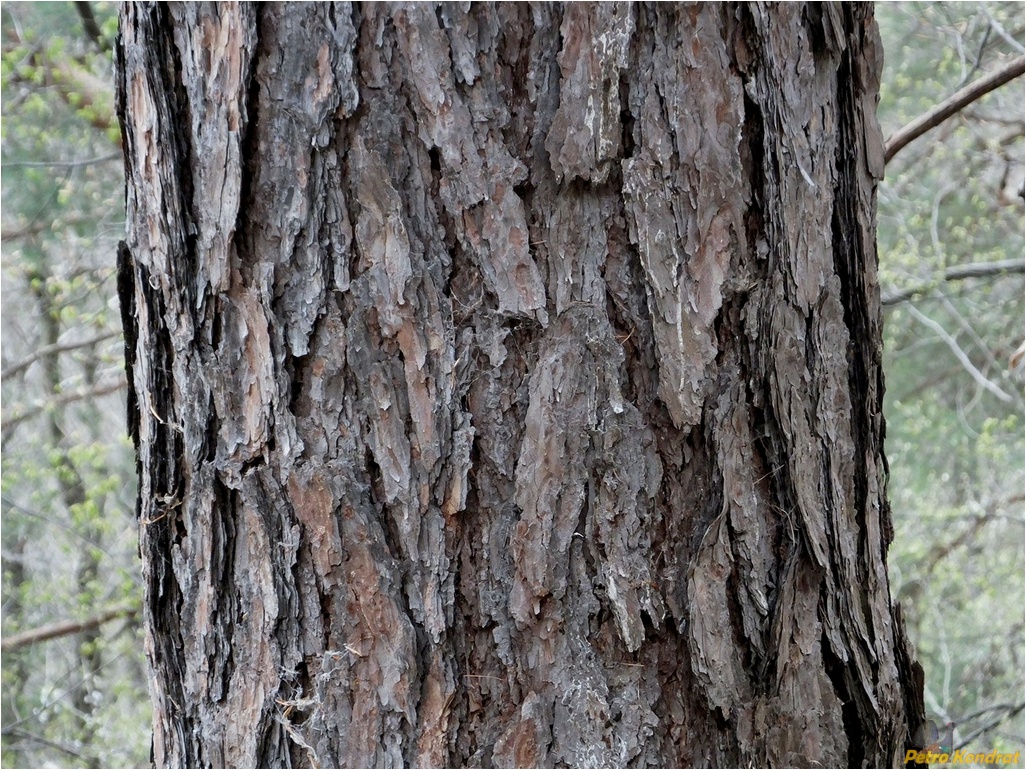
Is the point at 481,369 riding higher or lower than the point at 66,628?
higher

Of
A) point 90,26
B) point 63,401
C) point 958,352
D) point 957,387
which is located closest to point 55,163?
point 90,26

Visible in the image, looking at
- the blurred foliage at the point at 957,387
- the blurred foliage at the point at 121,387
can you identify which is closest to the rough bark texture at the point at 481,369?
the blurred foliage at the point at 121,387

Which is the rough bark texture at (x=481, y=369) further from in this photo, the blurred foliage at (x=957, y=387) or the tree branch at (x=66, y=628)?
the blurred foliage at (x=957, y=387)

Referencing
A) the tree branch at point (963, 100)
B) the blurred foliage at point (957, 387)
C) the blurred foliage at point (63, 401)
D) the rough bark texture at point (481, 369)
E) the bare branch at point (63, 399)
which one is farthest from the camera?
the blurred foliage at point (957, 387)

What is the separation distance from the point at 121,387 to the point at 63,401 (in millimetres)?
356

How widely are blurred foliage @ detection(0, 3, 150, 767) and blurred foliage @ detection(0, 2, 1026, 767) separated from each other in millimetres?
13

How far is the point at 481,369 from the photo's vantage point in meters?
0.68

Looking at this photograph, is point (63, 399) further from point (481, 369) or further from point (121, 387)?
point (481, 369)

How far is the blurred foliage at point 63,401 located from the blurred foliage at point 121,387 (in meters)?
0.01

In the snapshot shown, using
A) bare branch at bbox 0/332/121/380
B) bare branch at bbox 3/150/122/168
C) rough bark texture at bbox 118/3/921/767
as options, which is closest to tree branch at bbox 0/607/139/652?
bare branch at bbox 0/332/121/380

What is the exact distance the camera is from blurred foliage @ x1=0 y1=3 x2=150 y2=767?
9.55 feet

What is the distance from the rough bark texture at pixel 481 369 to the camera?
26.3 inches

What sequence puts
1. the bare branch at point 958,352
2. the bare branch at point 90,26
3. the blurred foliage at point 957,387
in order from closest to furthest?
the bare branch at point 90,26
the bare branch at point 958,352
the blurred foliage at point 957,387

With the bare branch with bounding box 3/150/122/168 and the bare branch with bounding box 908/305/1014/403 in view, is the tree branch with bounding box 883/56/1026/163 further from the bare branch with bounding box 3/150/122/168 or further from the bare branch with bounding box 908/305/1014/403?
the bare branch with bounding box 3/150/122/168
